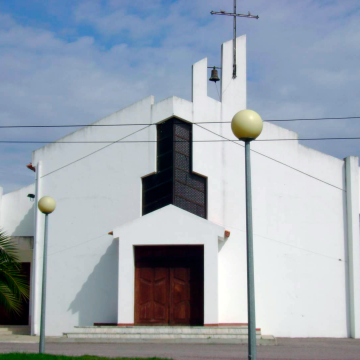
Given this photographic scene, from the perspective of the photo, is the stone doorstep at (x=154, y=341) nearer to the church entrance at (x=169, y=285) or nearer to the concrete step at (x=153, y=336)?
the concrete step at (x=153, y=336)

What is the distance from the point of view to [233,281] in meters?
16.6

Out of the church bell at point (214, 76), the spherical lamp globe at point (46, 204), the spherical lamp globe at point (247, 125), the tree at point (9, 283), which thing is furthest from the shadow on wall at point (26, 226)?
the spherical lamp globe at point (247, 125)

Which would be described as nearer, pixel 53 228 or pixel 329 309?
pixel 329 309

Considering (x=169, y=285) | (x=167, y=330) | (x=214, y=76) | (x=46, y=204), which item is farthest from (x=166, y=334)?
(x=214, y=76)

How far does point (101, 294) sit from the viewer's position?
17.0 m

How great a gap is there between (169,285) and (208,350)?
3279 millimetres

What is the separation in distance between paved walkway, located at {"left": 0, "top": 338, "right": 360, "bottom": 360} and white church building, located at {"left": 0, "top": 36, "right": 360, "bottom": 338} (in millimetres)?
1419

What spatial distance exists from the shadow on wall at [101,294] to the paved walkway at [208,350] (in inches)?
80.1

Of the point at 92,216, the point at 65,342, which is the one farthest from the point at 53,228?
the point at 65,342

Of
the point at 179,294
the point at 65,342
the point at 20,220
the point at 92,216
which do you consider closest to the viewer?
the point at 65,342

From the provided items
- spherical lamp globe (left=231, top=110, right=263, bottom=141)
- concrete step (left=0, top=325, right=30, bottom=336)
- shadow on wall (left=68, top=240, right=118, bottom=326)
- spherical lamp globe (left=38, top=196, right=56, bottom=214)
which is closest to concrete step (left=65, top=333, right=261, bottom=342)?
shadow on wall (left=68, top=240, right=118, bottom=326)

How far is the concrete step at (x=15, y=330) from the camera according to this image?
1827 centimetres

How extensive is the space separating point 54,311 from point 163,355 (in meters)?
5.77

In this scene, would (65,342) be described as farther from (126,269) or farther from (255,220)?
(255,220)
